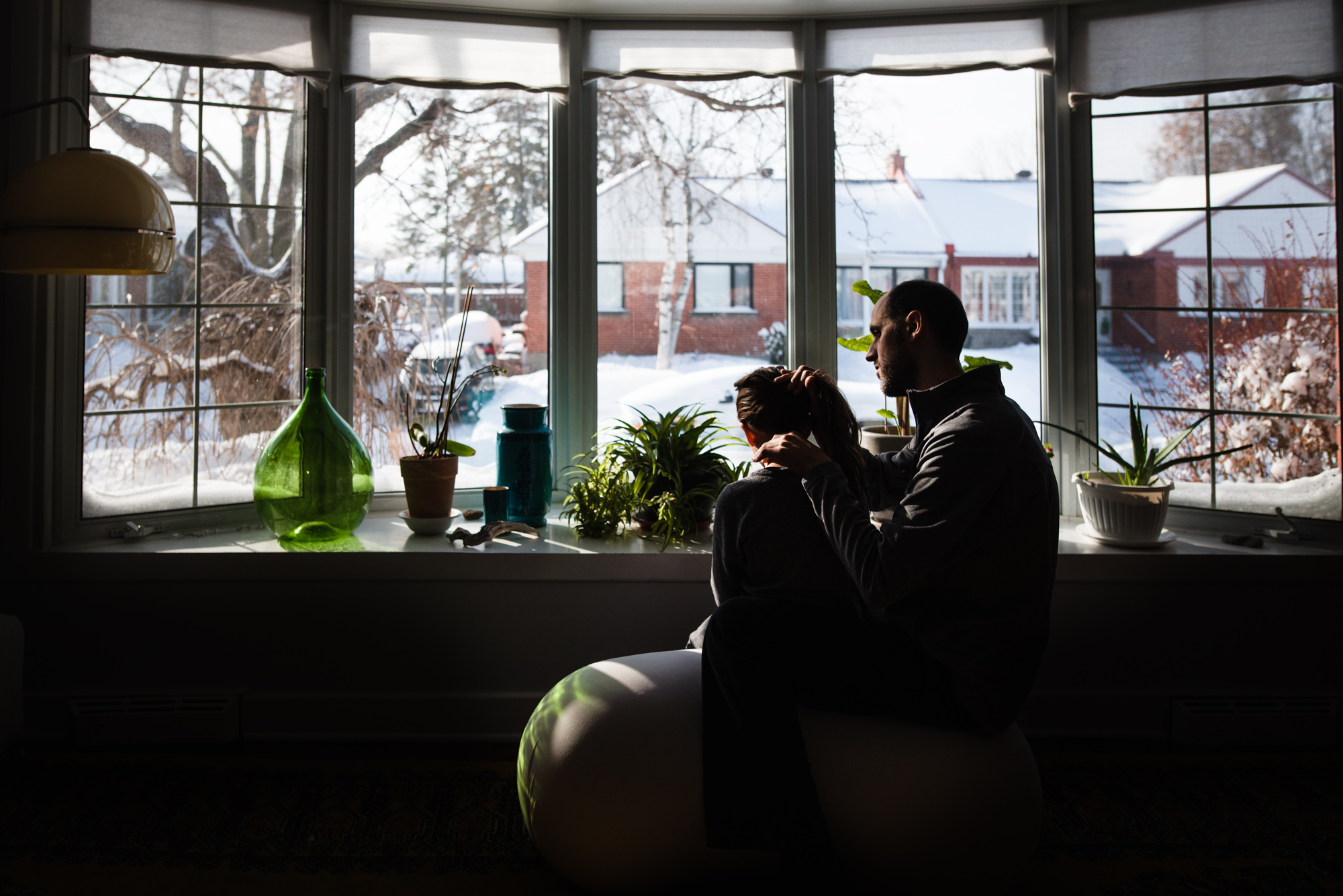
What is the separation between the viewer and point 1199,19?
3084 millimetres

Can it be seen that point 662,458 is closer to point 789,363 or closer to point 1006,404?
point 789,363

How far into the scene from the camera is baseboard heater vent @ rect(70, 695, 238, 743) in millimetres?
2779

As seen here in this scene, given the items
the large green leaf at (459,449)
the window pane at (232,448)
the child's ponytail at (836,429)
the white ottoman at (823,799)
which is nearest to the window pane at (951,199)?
the child's ponytail at (836,429)

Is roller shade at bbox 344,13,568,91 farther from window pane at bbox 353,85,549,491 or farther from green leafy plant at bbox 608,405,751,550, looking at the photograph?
green leafy plant at bbox 608,405,751,550

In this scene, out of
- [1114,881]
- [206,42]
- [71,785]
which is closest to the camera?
[1114,881]

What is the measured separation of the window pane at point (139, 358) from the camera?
2939 millimetres

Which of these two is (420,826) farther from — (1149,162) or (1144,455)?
(1149,162)

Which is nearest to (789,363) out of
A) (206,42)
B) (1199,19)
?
(1199,19)

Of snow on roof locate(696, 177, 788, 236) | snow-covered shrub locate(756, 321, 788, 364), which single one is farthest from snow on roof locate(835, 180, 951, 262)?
snow-covered shrub locate(756, 321, 788, 364)

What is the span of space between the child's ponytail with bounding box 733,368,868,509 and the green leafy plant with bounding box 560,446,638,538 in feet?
3.30

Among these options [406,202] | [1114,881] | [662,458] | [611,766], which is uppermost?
[406,202]

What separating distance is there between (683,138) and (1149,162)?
159cm

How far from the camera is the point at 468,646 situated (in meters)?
2.91

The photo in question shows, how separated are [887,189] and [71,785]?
10.2 ft
